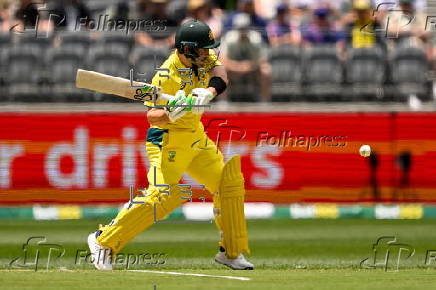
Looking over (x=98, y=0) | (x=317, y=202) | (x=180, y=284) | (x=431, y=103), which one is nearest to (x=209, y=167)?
(x=180, y=284)

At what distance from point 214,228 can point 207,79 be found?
455 centimetres

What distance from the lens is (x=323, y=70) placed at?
15375 mm

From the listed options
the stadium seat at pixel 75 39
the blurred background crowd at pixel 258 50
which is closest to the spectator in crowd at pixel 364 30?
the blurred background crowd at pixel 258 50

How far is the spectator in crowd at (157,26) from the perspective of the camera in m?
15.5

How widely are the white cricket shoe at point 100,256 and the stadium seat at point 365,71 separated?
6.97m

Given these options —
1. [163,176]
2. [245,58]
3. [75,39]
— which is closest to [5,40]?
[75,39]

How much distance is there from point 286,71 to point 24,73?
3.86 metres

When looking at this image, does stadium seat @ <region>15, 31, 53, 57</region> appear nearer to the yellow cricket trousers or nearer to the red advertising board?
the red advertising board

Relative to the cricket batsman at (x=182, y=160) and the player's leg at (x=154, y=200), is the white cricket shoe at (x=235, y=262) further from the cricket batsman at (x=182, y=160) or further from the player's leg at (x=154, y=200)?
the player's leg at (x=154, y=200)

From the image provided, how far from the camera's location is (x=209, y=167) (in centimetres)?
921

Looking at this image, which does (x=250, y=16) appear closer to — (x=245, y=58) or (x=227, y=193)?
(x=245, y=58)

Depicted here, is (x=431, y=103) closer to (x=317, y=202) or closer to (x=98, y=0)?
(x=317, y=202)

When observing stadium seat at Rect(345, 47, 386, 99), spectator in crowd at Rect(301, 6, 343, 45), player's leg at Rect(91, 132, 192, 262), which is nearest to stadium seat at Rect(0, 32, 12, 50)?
spectator in crowd at Rect(301, 6, 343, 45)

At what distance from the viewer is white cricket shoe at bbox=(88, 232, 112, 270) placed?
902 centimetres
